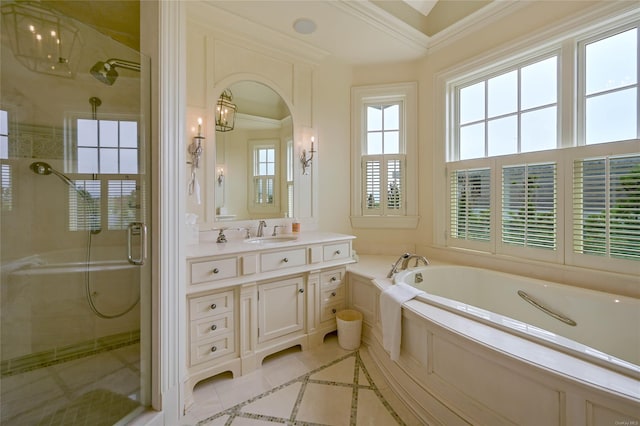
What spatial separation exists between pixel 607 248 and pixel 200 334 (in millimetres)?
2663

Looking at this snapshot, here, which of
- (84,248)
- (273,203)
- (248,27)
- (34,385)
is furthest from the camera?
(273,203)

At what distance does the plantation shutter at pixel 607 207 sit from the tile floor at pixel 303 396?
1.64 m

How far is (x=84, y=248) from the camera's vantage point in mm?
1565

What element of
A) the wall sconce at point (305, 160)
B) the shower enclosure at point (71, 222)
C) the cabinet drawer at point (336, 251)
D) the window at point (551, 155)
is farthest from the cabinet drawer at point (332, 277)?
the shower enclosure at point (71, 222)

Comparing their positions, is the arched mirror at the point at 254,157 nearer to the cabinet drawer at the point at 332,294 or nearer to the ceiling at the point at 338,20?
the ceiling at the point at 338,20

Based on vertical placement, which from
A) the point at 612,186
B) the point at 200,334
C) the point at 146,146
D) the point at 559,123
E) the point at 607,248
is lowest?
the point at 200,334

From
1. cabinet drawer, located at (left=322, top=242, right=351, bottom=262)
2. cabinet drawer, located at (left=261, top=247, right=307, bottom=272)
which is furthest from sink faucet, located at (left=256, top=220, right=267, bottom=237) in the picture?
cabinet drawer, located at (left=322, top=242, right=351, bottom=262)

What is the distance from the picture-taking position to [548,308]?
1746mm

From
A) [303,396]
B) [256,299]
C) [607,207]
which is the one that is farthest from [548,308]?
[256,299]

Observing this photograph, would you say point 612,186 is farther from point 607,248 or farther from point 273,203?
point 273,203

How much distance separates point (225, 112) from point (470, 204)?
2345 millimetres

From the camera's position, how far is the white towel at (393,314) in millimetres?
1583

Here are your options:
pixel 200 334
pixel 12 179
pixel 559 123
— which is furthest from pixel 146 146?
pixel 559 123

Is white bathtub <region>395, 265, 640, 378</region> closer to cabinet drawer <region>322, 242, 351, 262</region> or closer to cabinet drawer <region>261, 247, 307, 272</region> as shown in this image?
cabinet drawer <region>322, 242, 351, 262</region>
